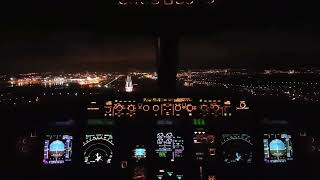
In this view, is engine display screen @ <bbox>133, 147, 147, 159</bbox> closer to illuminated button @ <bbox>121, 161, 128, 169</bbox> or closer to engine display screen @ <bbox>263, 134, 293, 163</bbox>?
illuminated button @ <bbox>121, 161, 128, 169</bbox>

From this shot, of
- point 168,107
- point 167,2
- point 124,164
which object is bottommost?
point 124,164

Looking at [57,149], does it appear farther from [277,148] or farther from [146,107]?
[277,148]

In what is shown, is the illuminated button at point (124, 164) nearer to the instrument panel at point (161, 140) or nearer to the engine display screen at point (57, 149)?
the instrument panel at point (161, 140)

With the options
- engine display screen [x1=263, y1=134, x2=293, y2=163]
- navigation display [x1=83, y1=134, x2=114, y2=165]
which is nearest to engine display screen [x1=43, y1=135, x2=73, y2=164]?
navigation display [x1=83, y1=134, x2=114, y2=165]

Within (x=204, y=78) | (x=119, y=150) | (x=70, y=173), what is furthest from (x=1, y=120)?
(x=204, y=78)

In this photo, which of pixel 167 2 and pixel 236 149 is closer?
pixel 167 2

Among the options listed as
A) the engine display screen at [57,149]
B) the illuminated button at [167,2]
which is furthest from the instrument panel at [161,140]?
the illuminated button at [167,2]

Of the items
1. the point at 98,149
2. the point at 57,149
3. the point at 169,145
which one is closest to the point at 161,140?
the point at 169,145
